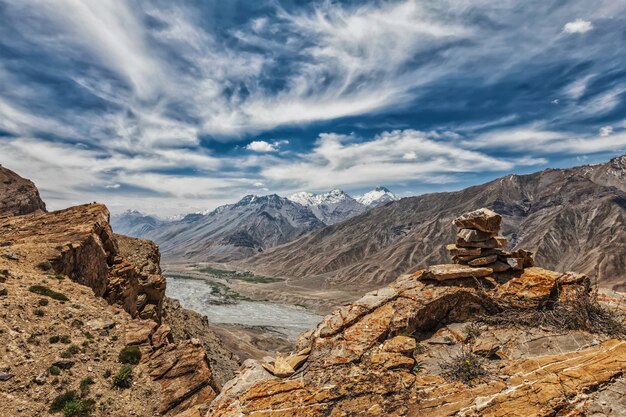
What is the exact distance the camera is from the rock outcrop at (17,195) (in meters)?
80.0

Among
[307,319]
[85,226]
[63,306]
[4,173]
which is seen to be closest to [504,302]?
[63,306]

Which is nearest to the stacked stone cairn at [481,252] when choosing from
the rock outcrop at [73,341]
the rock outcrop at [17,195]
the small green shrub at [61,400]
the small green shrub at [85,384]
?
the rock outcrop at [73,341]

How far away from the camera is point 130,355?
61.6ft

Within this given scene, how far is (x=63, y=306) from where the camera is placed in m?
20.9

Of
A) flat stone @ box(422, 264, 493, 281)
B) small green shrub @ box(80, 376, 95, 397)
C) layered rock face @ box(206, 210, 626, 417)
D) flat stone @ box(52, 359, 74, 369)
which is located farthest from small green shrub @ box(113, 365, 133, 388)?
flat stone @ box(422, 264, 493, 281)

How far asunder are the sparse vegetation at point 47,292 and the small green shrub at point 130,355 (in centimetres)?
641

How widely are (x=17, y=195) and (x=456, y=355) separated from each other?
4328 inches

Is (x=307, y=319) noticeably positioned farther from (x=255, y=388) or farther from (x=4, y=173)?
(x=255, y=388)

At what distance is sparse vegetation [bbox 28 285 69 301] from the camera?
21078 mm

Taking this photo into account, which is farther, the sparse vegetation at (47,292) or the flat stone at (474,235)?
the sparse vegetation at (47,292)

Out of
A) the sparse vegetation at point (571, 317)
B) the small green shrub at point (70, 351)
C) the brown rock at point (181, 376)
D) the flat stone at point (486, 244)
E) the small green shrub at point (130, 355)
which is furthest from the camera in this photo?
the small green shrub at point (130, 355)

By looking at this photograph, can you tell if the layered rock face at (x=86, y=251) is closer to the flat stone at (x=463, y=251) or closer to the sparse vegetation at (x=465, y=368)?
the sparse vegetation at (x=465, y=368)

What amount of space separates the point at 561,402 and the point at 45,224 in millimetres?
38814

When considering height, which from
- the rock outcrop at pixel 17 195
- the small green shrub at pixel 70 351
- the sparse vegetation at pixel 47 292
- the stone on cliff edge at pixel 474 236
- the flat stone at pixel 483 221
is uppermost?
the rock outcrop at pixel 17 195
